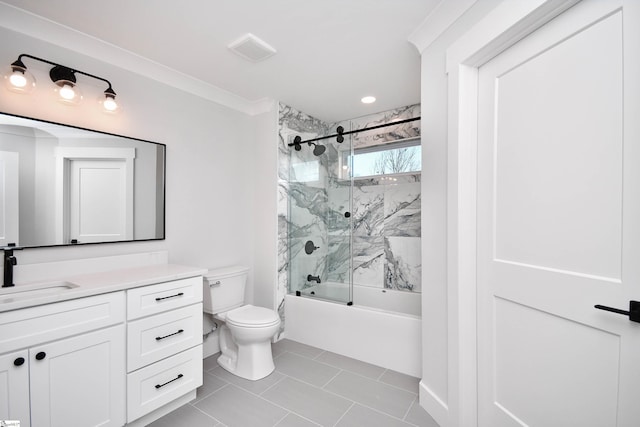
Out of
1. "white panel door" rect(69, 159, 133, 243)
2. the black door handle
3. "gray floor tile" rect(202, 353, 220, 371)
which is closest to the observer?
the black door handle

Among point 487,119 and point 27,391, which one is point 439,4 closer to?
point 487,119

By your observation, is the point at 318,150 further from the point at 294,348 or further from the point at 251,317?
the point at 294,348

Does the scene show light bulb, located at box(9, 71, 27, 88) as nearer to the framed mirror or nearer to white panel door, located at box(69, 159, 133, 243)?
the framed mirror

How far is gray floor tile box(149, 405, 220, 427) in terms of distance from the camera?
1.71m

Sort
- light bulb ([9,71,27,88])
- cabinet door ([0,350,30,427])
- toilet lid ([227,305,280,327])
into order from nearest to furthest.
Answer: cabinet door ([0,350,30,427]) → light bulb ([9,71,27,88]) → toilet lid ([227,305,280,327])

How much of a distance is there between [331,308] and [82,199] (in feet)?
7.01

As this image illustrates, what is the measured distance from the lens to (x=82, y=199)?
1.87 meters

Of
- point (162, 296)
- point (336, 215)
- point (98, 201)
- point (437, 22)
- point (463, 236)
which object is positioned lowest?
point (162, 296)

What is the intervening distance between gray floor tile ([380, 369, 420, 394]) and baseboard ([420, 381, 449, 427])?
20 centimetres

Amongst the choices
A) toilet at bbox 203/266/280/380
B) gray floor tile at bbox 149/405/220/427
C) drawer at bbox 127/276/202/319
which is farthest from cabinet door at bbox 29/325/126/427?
toilet at bbox 203/266/280/380

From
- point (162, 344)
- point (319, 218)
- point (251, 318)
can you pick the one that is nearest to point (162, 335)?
point (162, 344)

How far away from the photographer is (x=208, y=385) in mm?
2131

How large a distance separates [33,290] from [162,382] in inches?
35.6

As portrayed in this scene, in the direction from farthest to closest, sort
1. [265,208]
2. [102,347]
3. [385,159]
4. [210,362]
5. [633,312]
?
1. [385,159]
2. [265,208]
3. [210,362]
4. [102,347]
5. [633,312]
